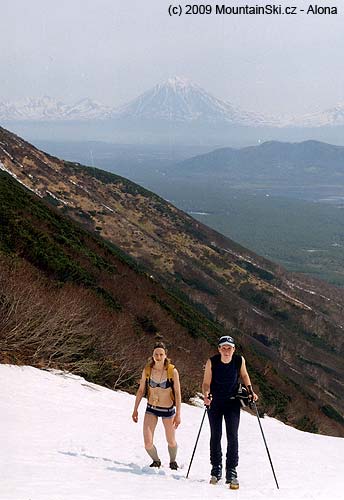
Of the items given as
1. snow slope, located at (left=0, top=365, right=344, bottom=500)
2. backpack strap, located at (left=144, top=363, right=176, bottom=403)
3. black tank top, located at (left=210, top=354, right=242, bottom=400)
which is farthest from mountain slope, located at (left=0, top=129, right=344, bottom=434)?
black tank top, located at (left=210, top=354, right=242, bottom=400)

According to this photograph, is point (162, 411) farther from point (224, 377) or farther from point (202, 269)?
point (202, 269)

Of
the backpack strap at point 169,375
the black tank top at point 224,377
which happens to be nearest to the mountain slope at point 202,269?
the backpack strap at point 169,375

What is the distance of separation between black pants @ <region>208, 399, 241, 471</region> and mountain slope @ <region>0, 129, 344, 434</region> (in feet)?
145

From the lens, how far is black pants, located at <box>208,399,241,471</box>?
289 inches

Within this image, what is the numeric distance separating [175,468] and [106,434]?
7.15 feet

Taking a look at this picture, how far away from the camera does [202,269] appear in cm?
8319

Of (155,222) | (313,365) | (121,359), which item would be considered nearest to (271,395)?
(121,359)

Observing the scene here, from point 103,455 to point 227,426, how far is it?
2.26 meters

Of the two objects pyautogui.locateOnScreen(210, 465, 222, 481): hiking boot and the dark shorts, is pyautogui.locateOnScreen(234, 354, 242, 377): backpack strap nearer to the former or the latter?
the dark shorts

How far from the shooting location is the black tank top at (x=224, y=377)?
284 inches

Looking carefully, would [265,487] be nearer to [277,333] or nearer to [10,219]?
[10,219]

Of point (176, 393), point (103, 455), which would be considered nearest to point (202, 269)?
point (103, 455)

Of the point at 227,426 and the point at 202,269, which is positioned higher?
the point at 227,426

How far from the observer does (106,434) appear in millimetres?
9742
